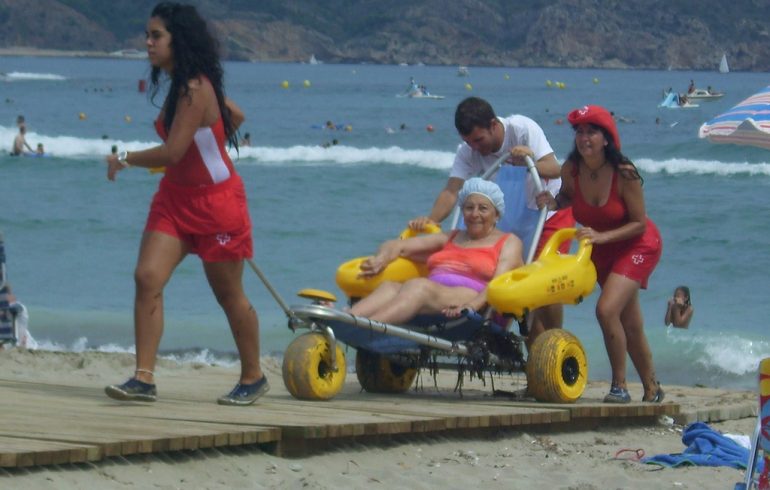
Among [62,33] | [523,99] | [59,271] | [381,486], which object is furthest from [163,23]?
[62,33]

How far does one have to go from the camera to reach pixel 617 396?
25.6 feet

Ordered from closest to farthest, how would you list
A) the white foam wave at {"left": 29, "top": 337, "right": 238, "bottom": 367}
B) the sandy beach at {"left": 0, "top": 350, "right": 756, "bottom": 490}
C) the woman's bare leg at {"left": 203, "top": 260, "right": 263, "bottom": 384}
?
the sandy beach at {"left": 0, "top": 350, "right": 756, "bottom": 490} < the woman's bare leg at {"left": 203, "top": 260, "right": 263, "bottom": 384} < the white foam wave at {"left": 29, "top": 337, "right": 238, "bottom": 367}

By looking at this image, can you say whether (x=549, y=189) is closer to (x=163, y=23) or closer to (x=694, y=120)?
(x=163, y=23)

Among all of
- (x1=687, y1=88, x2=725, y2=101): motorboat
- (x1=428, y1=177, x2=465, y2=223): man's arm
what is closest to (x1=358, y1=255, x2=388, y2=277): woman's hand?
→ (x1=428, y1=177, x2=465, y2=223): man's arm

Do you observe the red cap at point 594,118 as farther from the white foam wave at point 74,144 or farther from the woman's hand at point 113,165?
the white foam wave at point 74,144

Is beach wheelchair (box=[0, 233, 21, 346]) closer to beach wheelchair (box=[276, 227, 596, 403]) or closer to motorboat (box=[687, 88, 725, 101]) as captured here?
beach wheelchair (box=[276, 227, 596, 403])

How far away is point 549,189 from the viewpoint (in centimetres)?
818

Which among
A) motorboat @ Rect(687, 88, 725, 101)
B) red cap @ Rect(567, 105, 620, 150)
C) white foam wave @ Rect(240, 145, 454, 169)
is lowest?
red cap @ Rect(567, 105, 620, 150)

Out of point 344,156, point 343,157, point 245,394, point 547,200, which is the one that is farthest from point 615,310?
point 344,156

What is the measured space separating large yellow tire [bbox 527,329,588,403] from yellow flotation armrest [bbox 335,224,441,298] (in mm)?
758

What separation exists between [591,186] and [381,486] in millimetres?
2231

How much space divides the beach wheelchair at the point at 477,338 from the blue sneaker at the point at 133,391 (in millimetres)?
764

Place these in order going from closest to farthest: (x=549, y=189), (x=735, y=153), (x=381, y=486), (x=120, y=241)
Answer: (x=381, y=486) → (x=549, y=189) → (x=120, y=241) → (x=735, y=153)

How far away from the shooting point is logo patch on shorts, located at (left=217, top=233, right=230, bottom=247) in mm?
6426
